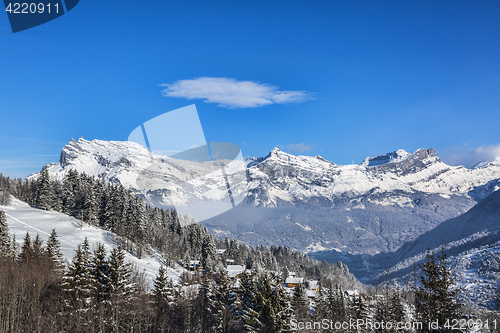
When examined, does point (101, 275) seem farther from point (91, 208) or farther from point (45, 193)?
point (45, 193)

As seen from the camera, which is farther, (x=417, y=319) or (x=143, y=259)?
(x=143, y=259)

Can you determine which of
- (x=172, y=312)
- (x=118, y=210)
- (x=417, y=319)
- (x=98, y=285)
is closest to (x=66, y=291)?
(x=98, y=285)

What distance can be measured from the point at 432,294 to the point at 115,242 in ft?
140

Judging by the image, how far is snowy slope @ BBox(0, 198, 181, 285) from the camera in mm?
39938

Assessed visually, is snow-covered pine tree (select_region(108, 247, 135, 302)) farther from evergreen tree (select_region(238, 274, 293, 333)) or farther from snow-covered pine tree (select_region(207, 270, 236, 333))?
evergreen tree (select_region(238, 274, 293, 333))

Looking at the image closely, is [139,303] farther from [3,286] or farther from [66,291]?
[3,286]

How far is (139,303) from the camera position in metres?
20.2

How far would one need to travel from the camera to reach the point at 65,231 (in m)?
43.8

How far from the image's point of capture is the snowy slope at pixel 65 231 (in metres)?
39.9

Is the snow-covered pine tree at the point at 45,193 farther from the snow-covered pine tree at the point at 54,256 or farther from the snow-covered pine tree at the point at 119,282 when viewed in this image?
the snow-covered pine tree at the point at 119,282

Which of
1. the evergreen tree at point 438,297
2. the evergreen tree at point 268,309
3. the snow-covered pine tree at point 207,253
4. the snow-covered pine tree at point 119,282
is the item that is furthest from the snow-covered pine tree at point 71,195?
the evergreen tree at point 438,297

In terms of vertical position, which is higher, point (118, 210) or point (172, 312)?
point (118, 210)

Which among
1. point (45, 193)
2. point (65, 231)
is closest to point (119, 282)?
point (65, 231)

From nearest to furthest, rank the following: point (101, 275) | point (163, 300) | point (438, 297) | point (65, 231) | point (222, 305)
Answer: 1. point (438, 297)
2. point (101, 275)
3. point (163, 300)
4. point (222, 305)
5. point (65, 231)
